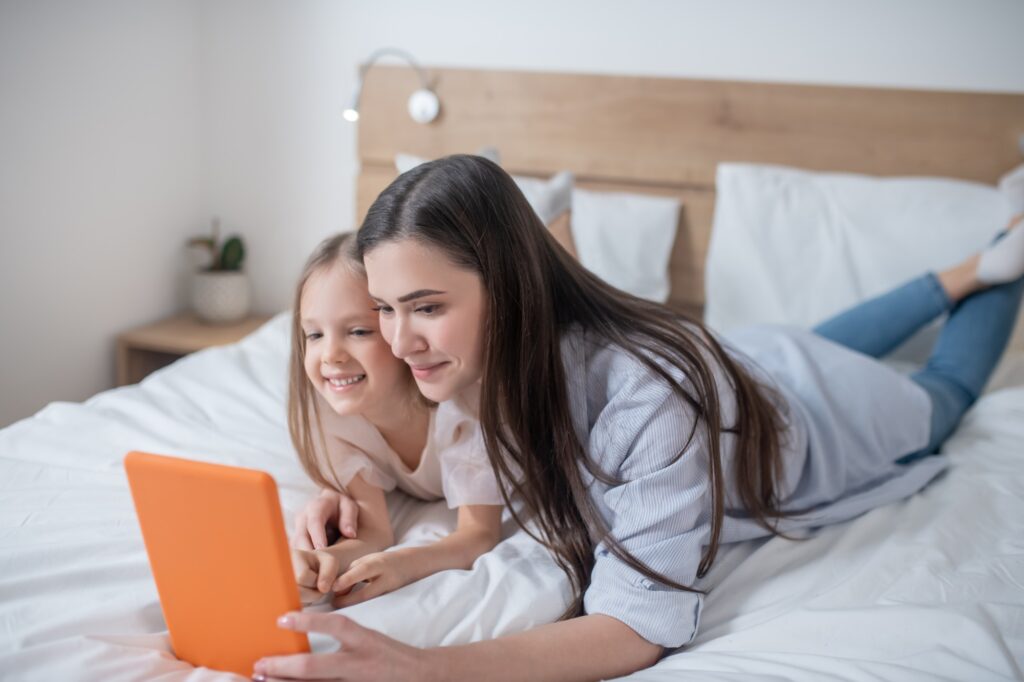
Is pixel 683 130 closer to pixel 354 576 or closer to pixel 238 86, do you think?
pixel 238 86

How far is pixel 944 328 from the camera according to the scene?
1.84 metres

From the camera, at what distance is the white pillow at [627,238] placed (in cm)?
216

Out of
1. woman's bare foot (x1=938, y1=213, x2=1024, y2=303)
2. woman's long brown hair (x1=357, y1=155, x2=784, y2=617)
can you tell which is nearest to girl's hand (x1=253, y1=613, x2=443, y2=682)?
woman's long brown hair (x1=357, y1=155, x2=784, y2=617)

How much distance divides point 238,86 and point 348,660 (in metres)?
2.28

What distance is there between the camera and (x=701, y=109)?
7.47ft

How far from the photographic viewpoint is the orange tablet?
77 centimetres

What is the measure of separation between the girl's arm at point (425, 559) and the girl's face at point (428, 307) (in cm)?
21

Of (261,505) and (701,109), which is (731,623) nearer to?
(261,505)

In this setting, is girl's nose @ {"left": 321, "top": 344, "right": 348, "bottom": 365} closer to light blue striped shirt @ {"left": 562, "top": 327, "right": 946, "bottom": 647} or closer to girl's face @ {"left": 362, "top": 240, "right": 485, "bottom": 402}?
girl's face @ {"left": 362, "top": 240, "right": 485, "bottom": 402}

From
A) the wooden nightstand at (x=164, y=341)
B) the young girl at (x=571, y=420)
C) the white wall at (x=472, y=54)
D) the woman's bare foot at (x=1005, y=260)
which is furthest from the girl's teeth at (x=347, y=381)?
the white wall at (x=472, y=54)

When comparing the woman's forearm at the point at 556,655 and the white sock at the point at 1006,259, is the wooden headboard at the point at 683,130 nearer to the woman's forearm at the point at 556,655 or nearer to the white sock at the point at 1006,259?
the white sock at the point at 1006,259

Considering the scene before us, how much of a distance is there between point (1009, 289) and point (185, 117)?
2.24 metres

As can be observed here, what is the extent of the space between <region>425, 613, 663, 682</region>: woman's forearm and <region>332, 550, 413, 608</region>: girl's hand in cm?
16

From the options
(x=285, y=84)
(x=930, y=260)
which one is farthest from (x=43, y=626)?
(x=285, y=84)
